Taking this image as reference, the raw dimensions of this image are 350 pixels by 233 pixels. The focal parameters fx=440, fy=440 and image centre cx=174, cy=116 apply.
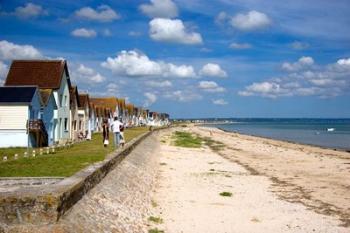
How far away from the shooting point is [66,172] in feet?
52.1

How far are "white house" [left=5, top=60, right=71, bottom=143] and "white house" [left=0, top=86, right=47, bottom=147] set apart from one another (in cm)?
470

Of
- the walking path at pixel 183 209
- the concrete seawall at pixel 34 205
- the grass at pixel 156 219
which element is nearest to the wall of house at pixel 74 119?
the walking path at pixel 183 209

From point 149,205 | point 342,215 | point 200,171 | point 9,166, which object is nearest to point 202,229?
point 149,205

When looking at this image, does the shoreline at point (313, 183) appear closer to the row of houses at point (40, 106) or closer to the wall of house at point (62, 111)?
the row of houses at point (40, 106)

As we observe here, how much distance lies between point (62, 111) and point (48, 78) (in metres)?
3.48

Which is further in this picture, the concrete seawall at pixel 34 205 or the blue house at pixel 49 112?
the blue house at pixel 49 112

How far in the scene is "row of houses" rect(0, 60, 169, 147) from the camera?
33.0 metres

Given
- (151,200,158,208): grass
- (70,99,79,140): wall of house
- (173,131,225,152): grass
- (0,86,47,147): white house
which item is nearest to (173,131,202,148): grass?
(173,131,225,152): grass

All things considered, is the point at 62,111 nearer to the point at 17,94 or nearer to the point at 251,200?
the point at 17,94

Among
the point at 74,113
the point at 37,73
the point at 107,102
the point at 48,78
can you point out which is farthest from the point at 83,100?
the point at 107,102

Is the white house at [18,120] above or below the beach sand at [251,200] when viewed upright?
above

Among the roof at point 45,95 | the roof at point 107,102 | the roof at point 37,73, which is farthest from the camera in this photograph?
the roof at point 107,102

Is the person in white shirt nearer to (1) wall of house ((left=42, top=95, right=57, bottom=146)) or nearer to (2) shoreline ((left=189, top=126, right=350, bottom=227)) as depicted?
(2) shoreline ((left=189, top=126, right=350, bottom=227))

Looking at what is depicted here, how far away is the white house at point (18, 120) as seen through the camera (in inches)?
1289
